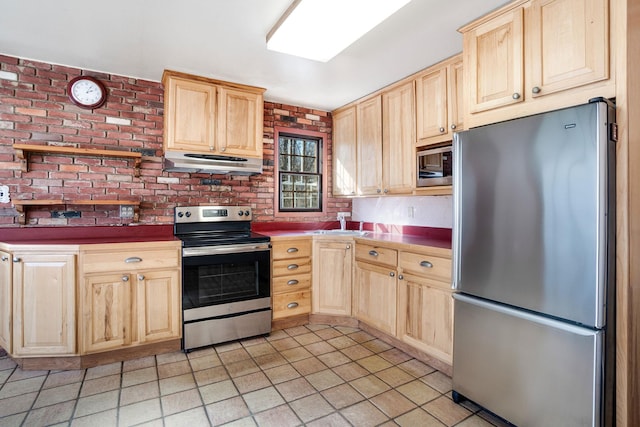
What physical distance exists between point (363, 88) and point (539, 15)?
5.76 feet

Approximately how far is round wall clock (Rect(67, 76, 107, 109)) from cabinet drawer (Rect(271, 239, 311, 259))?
199 cm

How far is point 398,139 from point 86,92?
9.10ft

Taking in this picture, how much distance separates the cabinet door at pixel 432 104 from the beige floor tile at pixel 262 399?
225 centimetres

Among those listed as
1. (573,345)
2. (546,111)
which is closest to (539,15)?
(546,111)

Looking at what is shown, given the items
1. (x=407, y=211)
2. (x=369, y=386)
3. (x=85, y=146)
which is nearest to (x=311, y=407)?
(x=369, y=386)

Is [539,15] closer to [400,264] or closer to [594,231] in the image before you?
[594,231]

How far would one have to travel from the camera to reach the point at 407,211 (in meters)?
3.46

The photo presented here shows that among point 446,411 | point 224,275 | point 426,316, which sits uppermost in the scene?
point 224,275

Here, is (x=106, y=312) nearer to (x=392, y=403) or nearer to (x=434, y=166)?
(x=392, y=403)

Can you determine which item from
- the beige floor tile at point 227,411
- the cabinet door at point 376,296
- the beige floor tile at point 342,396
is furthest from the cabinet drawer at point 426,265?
the beige floor tile at point 227,411

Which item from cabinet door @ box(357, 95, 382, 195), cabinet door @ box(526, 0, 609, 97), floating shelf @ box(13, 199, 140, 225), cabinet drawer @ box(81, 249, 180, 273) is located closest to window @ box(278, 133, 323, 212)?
cabinet door @ box(357, 95, 382, 195)

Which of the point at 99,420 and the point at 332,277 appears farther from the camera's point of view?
the point at 332,277

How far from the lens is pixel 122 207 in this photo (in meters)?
2.98

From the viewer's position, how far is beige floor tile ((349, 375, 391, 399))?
216cm
